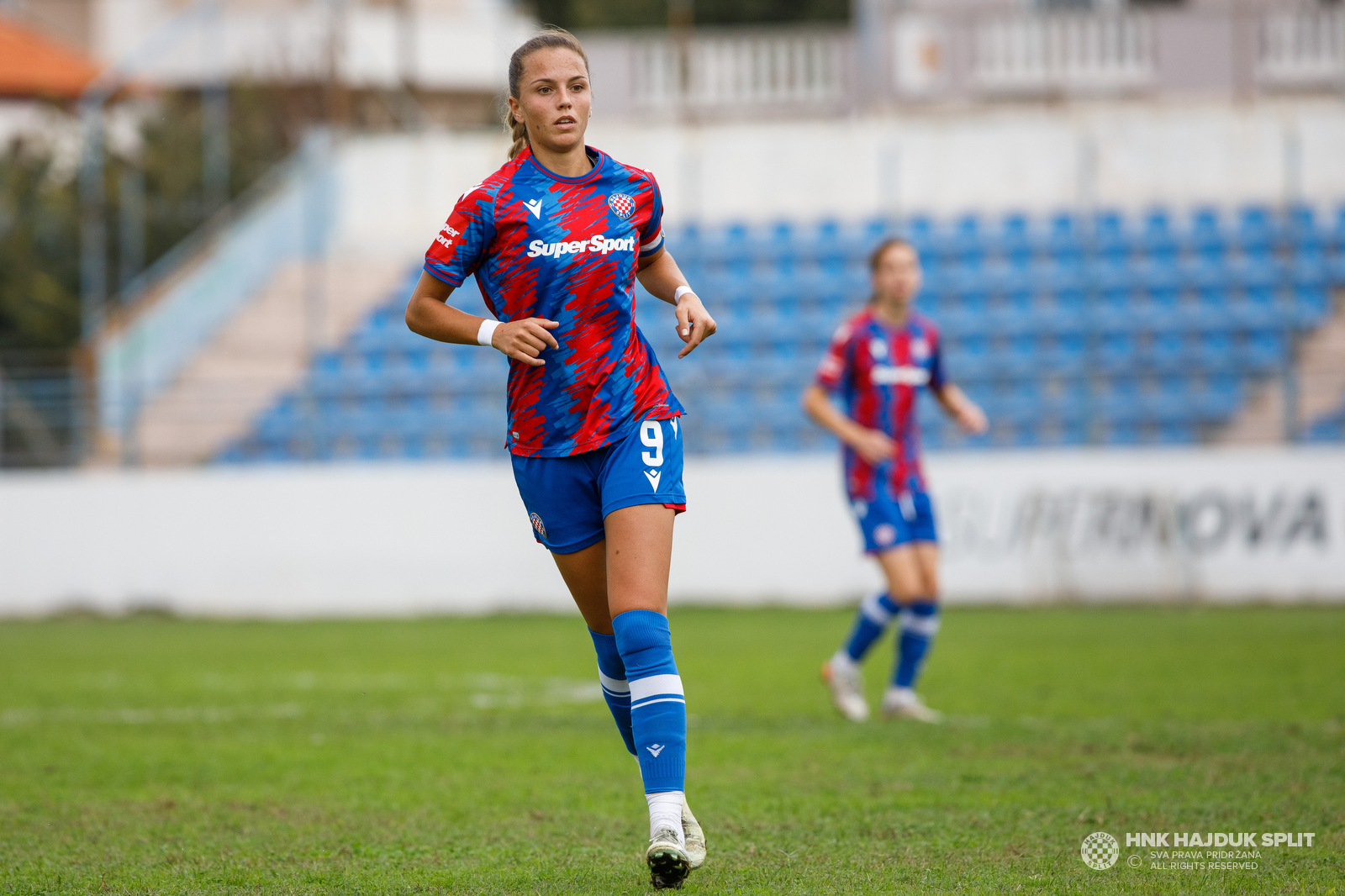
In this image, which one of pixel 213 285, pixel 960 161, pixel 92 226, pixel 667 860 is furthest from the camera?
pixel 92 226

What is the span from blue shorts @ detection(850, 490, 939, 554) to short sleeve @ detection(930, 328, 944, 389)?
0.66 meters

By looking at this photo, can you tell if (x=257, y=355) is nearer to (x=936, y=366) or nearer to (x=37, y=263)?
(x=37, y=263)

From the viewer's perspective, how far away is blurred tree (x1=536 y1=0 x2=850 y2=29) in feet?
112

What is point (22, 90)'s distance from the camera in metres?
35.2

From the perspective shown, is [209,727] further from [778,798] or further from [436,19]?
[436,19]

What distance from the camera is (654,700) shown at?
161 inches

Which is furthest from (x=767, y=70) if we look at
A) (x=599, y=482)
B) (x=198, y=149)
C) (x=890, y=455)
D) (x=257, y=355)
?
(x=599, y=482)

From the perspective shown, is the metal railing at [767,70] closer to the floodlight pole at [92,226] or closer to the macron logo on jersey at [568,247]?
the floodlight pole at [92,226]

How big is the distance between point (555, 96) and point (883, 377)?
388 cm

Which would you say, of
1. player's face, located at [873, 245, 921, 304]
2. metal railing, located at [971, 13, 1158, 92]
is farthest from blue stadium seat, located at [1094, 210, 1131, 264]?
player's face, located at [873, 245, 921, 304]

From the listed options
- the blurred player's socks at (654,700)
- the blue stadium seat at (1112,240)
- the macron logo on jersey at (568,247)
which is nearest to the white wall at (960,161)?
the blue stadium seat at (1112,240)

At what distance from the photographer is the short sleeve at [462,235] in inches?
166

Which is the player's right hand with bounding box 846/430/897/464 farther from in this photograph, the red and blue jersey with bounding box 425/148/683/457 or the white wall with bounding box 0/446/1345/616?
the white wall with bounding box 0/446/1345/616

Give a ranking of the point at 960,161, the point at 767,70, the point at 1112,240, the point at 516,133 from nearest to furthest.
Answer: the point at 516,133 < the point at 1112,240 < the point at 960,161 < the point at 767,70
